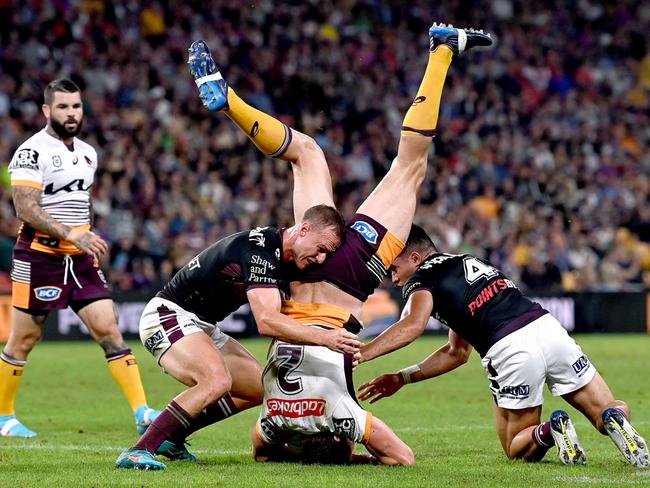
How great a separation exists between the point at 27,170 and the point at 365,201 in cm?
290

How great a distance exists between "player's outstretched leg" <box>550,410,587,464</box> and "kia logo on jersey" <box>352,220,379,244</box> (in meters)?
1.78

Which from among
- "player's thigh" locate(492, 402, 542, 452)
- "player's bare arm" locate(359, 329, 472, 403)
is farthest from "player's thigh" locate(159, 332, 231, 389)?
"player's thigh" locate(492, 402, 542, 452)

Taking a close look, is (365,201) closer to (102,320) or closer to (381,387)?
(381,387)

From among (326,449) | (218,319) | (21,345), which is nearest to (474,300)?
(326,449)

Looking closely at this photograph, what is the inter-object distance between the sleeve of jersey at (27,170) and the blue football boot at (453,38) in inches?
134

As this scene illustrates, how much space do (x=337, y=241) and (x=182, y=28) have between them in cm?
1923

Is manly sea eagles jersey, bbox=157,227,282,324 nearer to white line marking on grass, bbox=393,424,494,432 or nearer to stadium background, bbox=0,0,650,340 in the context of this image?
white line marking on grass, bbox=393,424,494,432

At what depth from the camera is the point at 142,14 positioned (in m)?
26.0

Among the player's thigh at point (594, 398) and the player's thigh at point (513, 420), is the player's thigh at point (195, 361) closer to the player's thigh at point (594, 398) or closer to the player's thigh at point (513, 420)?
the player's thigh at point (513, 420)

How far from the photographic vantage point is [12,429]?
9859 millimetres

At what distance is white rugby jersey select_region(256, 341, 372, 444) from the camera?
7.77m

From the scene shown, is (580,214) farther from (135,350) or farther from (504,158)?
(135,350)

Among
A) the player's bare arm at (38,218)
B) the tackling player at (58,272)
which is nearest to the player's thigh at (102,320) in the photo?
the tackling player at (58,272)

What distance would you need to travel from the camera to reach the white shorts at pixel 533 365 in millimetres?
8102
